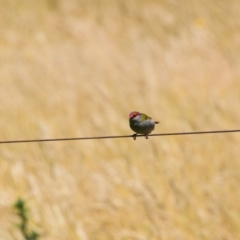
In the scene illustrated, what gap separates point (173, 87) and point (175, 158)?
2.98 feet

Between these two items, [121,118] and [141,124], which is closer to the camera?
[141,124]

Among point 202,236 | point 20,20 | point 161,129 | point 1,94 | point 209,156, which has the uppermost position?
point 20,20

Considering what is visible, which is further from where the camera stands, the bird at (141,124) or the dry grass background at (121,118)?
the dry grass background at (121,118)

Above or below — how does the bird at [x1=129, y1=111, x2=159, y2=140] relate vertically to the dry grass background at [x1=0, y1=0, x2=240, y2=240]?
below

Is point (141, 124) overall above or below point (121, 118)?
below

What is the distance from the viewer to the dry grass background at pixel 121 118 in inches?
157

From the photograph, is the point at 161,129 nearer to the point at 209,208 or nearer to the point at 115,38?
the point at 209,208

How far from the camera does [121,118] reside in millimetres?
4785

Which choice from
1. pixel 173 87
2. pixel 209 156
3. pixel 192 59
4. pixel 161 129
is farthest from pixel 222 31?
pixel 209 156

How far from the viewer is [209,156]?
438 cm

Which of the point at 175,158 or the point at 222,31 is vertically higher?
the point at 222,31

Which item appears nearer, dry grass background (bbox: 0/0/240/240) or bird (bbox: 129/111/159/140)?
bird (bbox: 129/111/159/140)

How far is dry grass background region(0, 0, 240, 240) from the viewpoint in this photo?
400 cm

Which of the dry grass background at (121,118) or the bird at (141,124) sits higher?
the dry grass background at (121,118)
